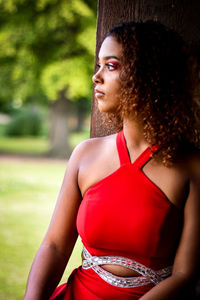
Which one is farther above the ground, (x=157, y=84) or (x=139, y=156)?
(x=157, y=84)

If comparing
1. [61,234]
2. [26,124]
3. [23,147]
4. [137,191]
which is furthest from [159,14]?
[26,124]

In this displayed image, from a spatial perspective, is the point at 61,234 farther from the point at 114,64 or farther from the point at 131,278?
the point at 114,64

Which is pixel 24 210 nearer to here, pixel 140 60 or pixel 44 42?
pixel 140 60

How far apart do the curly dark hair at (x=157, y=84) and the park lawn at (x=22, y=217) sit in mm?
3527

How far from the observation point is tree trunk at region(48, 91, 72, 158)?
1658 centimetres

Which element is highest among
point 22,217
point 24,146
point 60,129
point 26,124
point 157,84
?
point 157,84

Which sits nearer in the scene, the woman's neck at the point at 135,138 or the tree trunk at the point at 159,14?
the woman's neck at the point at 135,138

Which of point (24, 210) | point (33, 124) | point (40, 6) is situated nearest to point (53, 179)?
point (24, 210)

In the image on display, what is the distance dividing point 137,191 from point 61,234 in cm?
43

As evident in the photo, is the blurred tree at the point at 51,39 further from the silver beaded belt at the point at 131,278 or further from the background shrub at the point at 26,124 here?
the background shrub at the point at 26,124

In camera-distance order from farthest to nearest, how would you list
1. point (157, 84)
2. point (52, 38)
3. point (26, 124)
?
point (26, 124) < point (52, 38) < point (157, 84)

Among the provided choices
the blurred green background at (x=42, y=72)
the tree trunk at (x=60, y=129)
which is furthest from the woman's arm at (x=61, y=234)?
the tree trunk at (x=60, y=129)

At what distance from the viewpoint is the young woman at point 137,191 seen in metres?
1.42

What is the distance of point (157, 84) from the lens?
1501 millimetres
